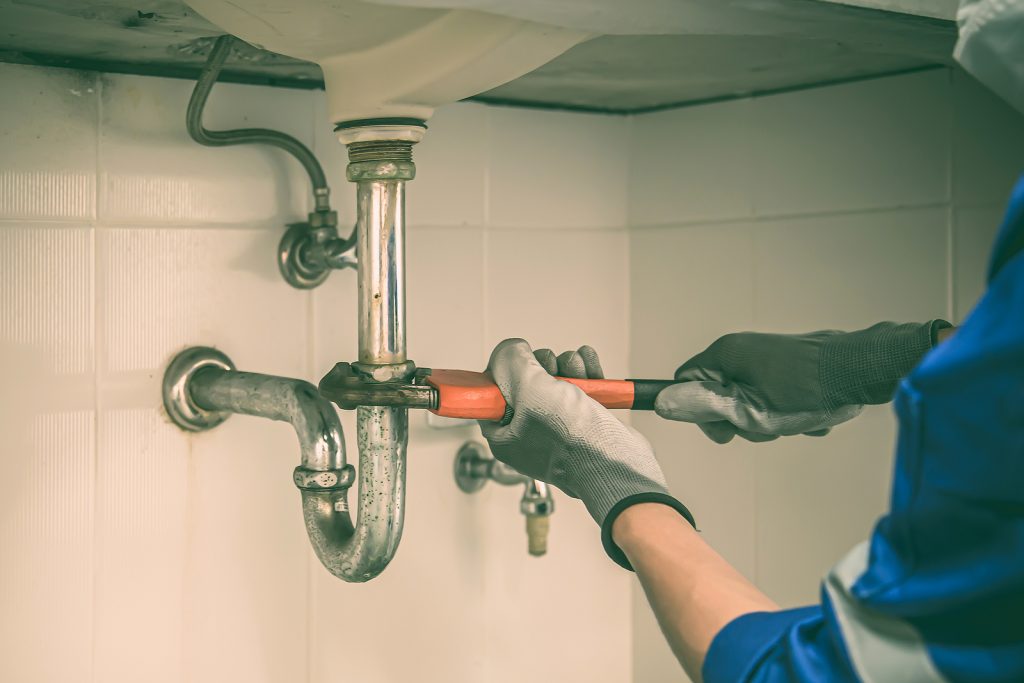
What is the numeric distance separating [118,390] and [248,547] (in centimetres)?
20

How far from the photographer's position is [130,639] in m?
0.91

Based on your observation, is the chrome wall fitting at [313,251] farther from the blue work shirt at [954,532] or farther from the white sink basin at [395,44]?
the blue work shirt at [954,532]

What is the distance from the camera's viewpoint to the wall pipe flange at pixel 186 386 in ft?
2.98

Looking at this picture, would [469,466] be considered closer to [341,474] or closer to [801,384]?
[341,474]

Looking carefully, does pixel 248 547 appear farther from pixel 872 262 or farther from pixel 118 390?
pixel 872 262

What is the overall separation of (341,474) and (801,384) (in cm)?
37

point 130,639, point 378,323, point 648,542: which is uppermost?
point 378,323

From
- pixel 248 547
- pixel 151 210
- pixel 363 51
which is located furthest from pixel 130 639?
pixel 363 51

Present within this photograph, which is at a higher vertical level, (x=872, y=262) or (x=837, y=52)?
(x=837, y=52)

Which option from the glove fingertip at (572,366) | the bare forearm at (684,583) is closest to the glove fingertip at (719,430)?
the glove fingertip at (572,366)

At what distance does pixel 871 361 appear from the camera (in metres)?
0.75

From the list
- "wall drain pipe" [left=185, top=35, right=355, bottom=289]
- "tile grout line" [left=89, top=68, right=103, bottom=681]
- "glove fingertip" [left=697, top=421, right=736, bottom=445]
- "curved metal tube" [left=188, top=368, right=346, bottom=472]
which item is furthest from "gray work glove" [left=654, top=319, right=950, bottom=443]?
"tile grout line" [left=89, top=68, right=103, bottom=681]

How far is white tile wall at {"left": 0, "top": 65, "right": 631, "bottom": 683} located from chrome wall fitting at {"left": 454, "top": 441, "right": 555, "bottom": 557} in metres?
0.02

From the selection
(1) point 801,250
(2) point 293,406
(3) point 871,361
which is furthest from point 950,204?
(2) point 293,406
